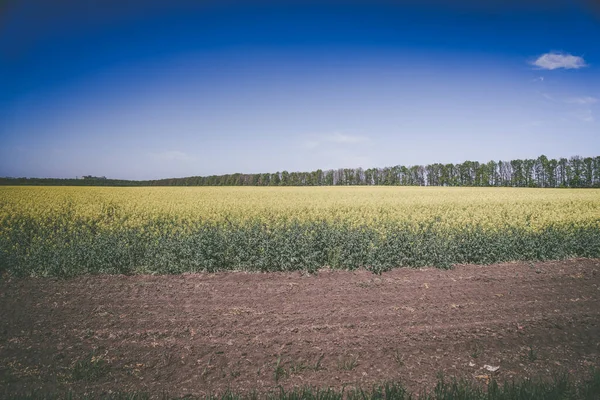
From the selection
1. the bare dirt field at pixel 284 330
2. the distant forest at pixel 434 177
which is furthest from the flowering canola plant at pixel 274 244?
the distant forest at pixel 434 177

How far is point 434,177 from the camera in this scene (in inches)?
3317

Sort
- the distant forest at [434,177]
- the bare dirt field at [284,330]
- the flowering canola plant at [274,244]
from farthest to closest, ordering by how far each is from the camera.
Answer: the distant forest at [434,177], the flowering canola plant at [274,244], the bare dirt field at [284,330]

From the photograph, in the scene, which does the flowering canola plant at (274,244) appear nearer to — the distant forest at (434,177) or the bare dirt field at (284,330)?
the bare dirt field at (284,330)

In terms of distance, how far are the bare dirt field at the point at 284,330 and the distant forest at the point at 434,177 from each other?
71.3m

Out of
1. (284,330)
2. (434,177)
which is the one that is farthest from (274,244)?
(434,177)

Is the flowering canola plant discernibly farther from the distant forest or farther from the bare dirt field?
the distant forest

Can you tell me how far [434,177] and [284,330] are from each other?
8692cm

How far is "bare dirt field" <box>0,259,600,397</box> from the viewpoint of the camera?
4.84m

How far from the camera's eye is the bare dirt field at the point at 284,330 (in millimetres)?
4836

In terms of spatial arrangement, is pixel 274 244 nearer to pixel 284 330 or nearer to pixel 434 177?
pixel 284 330

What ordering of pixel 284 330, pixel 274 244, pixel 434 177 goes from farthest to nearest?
1. pixel 434 177
2. pixel 274 244
3. pixel 284 330

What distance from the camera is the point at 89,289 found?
848 centimetres

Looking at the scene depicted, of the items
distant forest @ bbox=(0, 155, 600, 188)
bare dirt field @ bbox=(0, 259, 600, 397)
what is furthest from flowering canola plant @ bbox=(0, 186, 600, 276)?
distant forest @ bbox=(0, 155, 600, 188)

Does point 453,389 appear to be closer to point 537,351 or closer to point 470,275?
point 537,351
